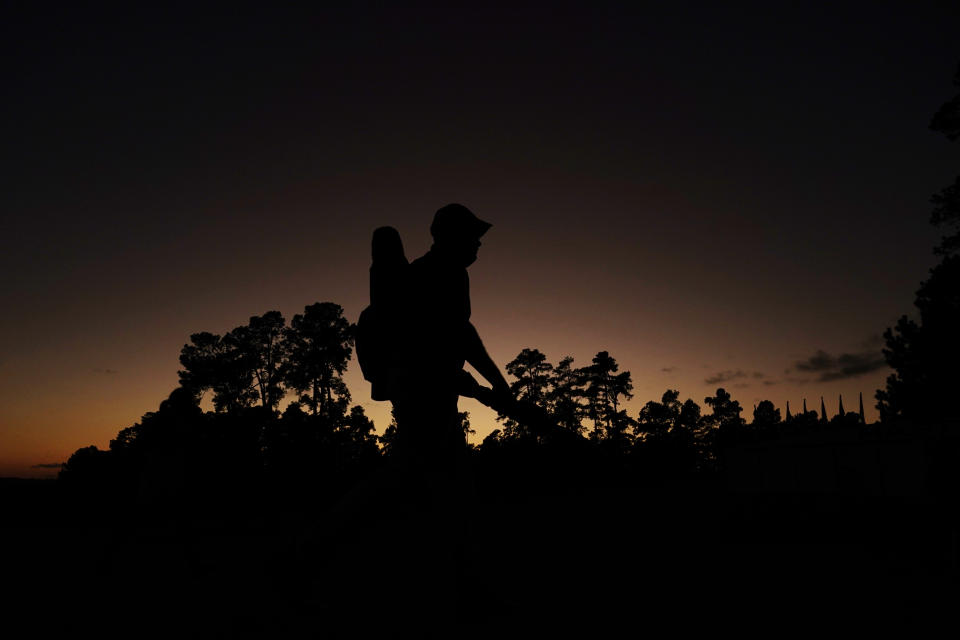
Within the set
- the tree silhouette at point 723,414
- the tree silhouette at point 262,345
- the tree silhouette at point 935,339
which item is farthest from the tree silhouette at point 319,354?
the tree silhouette at point 723,414

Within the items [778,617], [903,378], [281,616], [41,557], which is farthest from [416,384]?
[903,378]

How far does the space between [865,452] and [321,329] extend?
30968mm

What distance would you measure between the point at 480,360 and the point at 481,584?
1093 millimetres

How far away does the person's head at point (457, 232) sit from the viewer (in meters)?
2.84

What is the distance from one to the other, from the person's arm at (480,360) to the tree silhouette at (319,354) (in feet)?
114

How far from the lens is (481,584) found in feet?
8.75

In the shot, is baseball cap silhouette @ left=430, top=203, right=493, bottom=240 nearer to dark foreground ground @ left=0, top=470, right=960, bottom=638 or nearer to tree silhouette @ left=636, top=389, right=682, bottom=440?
dark foreground ground @ left=0, top=470, right=960, bottom=638

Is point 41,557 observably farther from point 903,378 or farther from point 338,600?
point 903,378

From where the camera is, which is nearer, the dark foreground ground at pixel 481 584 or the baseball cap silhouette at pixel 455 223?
the dark foreground ground at pixel 481 584

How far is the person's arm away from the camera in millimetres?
2860

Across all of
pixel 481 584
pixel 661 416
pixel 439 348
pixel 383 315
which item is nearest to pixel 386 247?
pixel 383 315

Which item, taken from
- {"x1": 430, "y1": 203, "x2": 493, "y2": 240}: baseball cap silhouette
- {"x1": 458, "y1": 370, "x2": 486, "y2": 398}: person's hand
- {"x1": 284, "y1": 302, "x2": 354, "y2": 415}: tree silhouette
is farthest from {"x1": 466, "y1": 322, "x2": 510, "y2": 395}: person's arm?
{"x1": 284, "y1": 302, "x2": 354, "y2": 415}: tree silhouette

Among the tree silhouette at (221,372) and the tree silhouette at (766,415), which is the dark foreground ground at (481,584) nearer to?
the tree silhouette at (221,372)

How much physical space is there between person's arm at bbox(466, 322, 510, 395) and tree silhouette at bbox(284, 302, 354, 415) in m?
34.7
